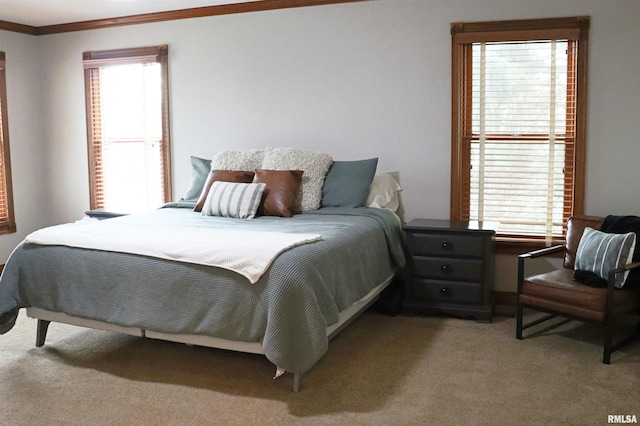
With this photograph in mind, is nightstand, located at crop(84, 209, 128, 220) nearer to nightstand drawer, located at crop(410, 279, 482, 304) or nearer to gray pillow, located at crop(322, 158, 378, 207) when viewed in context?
gray pillow, located at crop(322, 158, 378, 207)

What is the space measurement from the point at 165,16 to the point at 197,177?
1.52 metres

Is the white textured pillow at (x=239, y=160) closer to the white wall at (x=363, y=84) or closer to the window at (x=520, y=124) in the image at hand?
the white wall at (x=363, y=84)

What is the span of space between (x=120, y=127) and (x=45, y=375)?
10.2 ft

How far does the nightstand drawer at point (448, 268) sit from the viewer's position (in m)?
4.27

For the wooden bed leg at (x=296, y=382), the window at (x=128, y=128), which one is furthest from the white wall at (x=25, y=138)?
the wooden bed leg at (x=296, y=382)

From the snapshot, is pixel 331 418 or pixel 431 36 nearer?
pixel 331 418

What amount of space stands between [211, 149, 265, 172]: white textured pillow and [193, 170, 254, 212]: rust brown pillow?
5.6 inches

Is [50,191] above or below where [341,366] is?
above

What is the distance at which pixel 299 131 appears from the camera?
5.21 meters

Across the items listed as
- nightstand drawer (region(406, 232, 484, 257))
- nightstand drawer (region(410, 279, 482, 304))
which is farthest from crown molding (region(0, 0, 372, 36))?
nightstand drawer (region(410, 279, 482, 304))

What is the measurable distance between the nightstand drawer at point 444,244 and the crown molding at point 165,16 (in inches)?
76.8

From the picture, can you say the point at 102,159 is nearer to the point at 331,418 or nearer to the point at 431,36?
the point at 431,36

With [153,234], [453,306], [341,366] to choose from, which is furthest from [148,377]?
[453,306]

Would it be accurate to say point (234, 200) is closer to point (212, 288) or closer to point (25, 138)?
point (212, 288)
